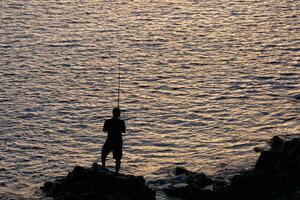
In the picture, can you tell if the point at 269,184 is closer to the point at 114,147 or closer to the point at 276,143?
the point at 114,147

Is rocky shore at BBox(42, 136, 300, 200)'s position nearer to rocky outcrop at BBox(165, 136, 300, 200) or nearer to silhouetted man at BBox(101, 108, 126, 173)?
rocky outcrop at BBox(165, 136, 300, 200)

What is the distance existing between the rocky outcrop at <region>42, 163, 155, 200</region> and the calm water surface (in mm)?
1707

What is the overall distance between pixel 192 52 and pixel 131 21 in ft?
20.9

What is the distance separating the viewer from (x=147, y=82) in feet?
102

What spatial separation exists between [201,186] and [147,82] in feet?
36.4

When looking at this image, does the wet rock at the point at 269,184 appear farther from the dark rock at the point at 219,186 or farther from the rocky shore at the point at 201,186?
the dark rock at the point at 219,186

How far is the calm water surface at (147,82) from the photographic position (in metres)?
24.3

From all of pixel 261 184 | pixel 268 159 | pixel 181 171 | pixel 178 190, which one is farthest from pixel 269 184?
pixel 181 171

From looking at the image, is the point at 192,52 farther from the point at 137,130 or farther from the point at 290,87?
the point at 137,130

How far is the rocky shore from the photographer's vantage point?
19.3 m

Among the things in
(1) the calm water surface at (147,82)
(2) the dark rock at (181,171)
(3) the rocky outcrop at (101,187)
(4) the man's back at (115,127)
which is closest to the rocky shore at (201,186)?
(3) the rocky outcrop at (101,187)

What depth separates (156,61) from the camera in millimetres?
33875

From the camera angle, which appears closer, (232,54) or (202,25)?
(232,54)

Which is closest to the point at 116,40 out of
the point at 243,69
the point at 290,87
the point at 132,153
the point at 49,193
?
the point at 243,69
